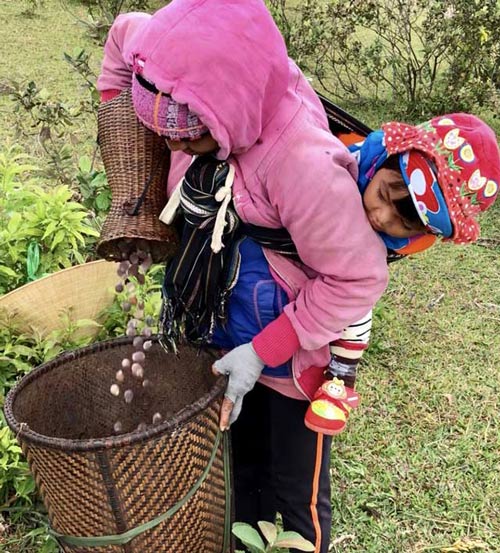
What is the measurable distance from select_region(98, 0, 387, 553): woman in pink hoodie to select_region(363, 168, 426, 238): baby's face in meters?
0.02

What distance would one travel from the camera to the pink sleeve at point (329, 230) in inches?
51.0

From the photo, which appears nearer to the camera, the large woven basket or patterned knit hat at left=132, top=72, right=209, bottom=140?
patterned knit hat at left=132, top=72, right=209, bottom=140

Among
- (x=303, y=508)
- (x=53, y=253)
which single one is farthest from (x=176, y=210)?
(x=53, y=253)

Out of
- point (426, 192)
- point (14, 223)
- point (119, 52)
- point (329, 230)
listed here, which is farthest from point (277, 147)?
point (14, 223)

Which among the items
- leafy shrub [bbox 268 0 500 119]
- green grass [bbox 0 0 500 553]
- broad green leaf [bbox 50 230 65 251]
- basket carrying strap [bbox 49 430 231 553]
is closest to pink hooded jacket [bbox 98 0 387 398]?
basket carrying strap [bbox 49 430 231 553]

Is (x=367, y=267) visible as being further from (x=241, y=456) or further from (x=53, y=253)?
(x=53, y=253)

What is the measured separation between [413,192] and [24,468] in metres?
1.47

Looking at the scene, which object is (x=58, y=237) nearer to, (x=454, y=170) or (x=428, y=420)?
(x=428, y=420)

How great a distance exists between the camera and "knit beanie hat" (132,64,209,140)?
4.17 ft

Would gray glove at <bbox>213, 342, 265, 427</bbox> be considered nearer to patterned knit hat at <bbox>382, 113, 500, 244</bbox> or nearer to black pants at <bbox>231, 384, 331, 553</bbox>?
black pants at <bbox>231, 384, 331, 553</bbox>

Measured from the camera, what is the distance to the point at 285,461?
5.73 feet

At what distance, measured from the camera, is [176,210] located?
156cm

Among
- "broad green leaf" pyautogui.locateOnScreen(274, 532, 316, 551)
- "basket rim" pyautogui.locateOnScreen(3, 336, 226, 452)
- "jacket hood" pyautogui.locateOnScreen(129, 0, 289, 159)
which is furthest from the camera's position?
"broad green leaf" pyautogui.locateOnScreen(274, 532, 316, 551)

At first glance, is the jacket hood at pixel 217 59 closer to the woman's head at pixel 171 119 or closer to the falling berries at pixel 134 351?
the woman's head at pixel 171 119
